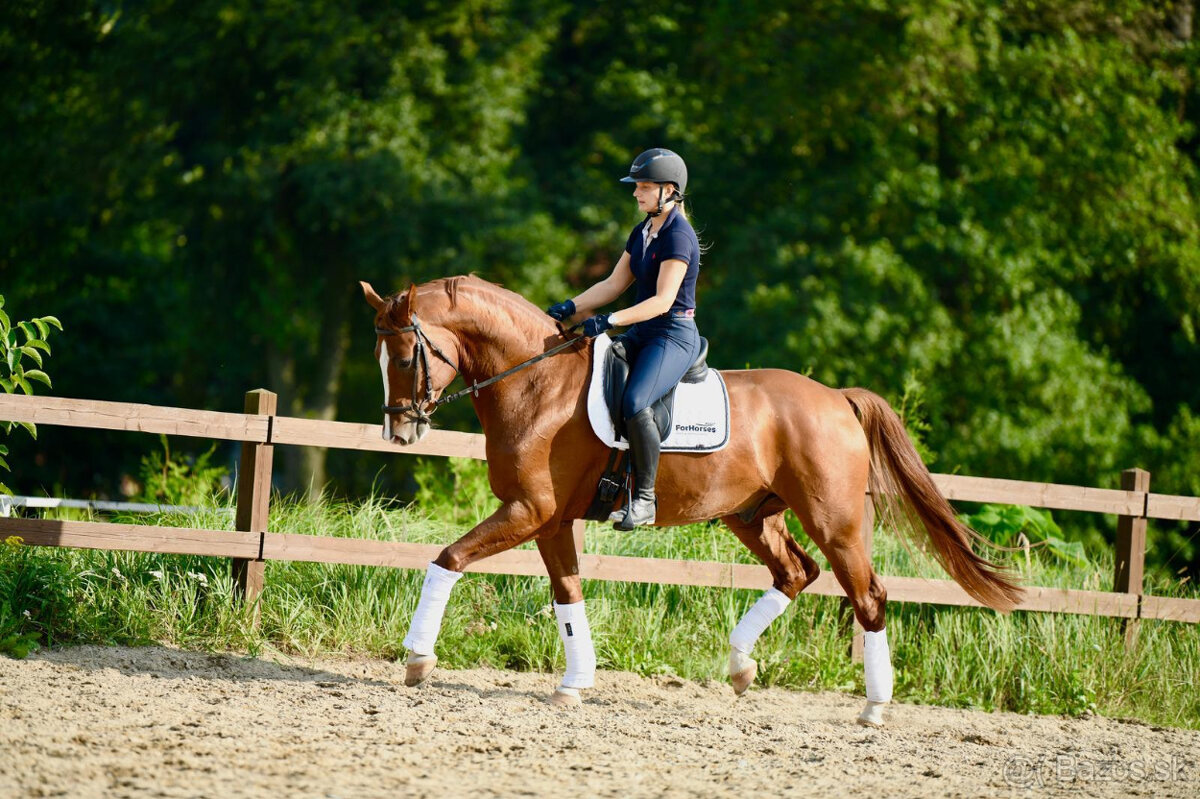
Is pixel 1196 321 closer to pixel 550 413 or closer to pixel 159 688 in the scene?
pixel 550 413

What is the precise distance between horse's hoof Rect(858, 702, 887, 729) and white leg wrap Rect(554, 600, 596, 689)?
5.05 ft

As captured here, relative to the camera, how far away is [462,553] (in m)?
6.36

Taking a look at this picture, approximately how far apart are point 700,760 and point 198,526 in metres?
3.98

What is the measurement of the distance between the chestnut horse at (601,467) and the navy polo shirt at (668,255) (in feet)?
1.63

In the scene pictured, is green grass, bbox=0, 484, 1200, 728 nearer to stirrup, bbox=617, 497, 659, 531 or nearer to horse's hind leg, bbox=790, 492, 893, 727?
horse's hind leg, bbox=790, 492, 893, 727

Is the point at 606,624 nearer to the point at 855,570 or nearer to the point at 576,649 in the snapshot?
the point at 576,649

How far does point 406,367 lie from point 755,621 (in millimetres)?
2555

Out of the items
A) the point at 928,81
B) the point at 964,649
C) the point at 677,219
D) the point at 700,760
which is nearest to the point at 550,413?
the point at 677,219

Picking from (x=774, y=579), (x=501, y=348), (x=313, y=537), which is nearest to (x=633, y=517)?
(x=501, y=348)

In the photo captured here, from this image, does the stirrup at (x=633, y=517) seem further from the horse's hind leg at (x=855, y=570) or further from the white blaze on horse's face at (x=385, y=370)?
the white blaze on horse's face at (x=385, y=370)

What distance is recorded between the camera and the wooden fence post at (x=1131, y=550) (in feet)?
29.7

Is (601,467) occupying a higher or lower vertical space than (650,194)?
lower

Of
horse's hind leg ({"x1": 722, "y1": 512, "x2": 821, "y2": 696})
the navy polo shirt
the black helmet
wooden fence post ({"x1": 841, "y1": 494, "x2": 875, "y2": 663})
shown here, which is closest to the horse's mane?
the navy polo shirt

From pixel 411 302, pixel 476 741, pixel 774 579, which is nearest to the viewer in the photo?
pixel 476 741
